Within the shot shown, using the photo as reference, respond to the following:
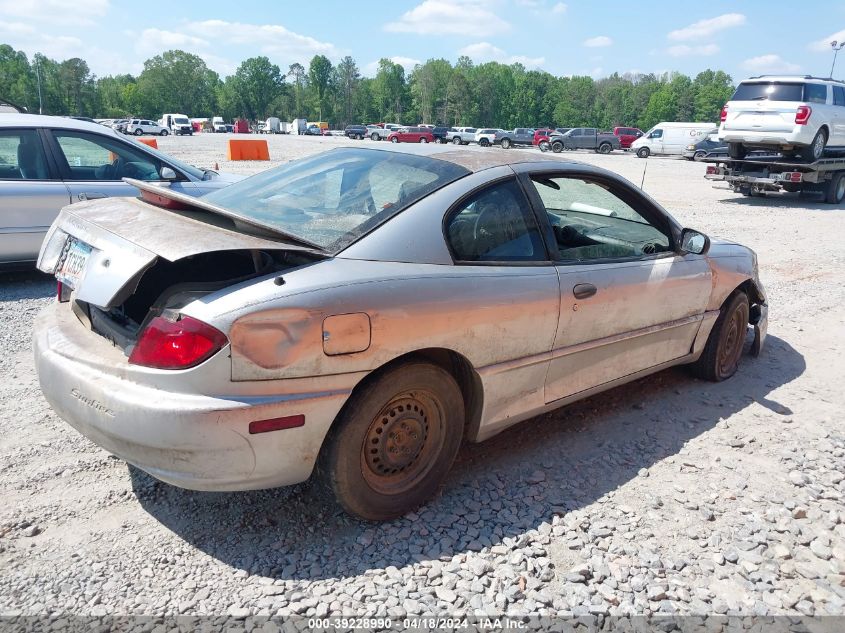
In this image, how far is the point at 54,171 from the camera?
6.34 meters

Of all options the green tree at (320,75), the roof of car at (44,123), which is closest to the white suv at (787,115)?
the roof of car at (44,123)

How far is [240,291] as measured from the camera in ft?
7.86

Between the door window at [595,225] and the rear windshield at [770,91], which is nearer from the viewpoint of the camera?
the door window at [595,225]

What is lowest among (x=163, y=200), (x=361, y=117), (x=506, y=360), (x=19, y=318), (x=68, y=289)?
(x=19, y=318)

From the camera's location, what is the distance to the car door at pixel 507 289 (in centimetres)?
296

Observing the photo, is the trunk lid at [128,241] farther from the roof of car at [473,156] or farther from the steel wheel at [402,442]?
the roof of car at [473,156]

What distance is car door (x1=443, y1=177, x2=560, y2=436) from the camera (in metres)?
2.96

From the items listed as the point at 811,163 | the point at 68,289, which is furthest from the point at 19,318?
the point at 811,163

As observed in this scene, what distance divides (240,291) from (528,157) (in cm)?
192

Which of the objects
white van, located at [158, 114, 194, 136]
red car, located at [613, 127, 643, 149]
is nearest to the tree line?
white van, located at [158, 114, 194, 136]

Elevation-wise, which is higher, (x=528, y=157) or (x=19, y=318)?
(x=528, y=157)

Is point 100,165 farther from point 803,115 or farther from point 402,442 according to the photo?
point 803,115

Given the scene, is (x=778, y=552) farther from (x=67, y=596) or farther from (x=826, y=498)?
(x=67, y=596)

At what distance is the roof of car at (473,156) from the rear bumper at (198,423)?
1.38m
